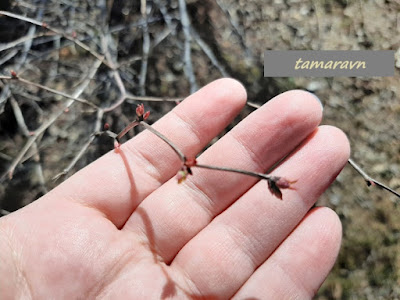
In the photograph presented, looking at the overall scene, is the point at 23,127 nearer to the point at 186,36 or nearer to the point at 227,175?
the point at 186,36

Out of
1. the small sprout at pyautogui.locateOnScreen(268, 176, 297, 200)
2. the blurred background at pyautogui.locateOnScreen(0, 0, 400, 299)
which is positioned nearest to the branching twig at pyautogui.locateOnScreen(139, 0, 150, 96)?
the blurred background at pyautogui.locateOnScreen(0, 0, 400, 299)

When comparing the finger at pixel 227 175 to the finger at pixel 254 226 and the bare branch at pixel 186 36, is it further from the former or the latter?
the bare branch at pixel 186 36

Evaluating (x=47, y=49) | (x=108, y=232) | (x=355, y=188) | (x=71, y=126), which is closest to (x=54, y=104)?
(x=71, y=126)

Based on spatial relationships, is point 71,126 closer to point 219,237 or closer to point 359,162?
point 219,237

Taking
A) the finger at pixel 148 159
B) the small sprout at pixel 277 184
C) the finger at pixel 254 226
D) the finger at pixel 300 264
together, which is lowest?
the finger at pixel 300 264

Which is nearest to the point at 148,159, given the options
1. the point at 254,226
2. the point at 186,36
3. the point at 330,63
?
the point at 254,226

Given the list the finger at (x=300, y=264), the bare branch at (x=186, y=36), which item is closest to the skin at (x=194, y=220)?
the finger at (x=300, y=264)
